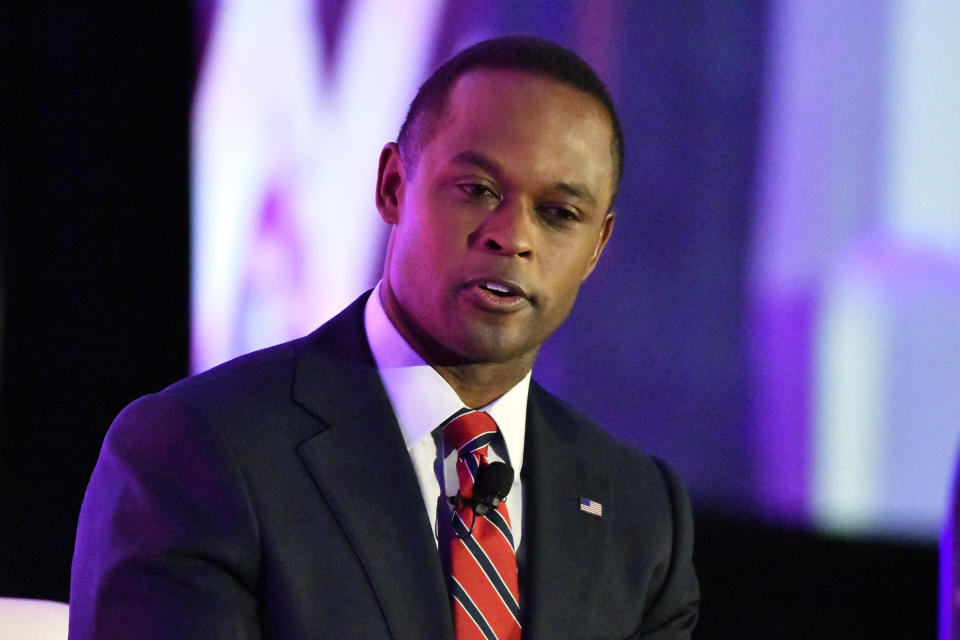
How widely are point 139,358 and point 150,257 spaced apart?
0.99ft

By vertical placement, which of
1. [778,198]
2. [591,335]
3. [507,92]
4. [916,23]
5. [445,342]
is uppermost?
[916,23]

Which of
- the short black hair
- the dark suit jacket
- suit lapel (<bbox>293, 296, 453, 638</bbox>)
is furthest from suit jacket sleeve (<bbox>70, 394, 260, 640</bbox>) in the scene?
the short black hair

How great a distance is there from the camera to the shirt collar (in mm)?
1690

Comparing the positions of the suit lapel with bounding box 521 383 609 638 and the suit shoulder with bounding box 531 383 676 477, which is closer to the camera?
the suit lapel with bounding box 521 383 609 638

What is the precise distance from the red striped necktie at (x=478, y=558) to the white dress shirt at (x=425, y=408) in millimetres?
27

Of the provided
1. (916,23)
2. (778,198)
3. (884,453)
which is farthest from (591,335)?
(916,23)

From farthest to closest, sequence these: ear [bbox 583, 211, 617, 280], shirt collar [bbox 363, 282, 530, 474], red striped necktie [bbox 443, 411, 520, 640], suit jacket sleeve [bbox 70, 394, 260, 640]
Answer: ear [bbox 583, 211, 617, 280] < shirt collar [bbox 363, 282, 530, 474] < red striped necktie [bbox 443, 411, 520, 640] < suit jacket sleeve [bbox 70, 394, 260, 640]

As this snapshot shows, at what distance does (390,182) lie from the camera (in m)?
1.79

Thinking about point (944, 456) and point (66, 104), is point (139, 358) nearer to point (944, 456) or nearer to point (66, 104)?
point (66, 104)

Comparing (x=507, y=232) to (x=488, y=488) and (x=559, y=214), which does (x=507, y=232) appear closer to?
(x=559, y=214)

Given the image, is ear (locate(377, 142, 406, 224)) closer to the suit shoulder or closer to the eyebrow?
the eyebrow

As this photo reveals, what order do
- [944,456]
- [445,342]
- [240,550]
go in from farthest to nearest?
[944,456] < [445,342] < [240,550]

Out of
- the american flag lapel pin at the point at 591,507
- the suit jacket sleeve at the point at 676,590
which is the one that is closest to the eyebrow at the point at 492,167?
the american flag lapel pin at the point at 591,507

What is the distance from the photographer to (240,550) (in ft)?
4.88
